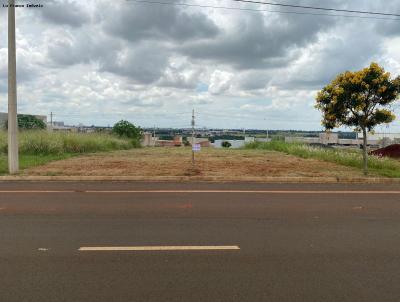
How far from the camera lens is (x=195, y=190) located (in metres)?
10.7

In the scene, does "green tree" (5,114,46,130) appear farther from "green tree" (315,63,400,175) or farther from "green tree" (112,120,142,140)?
"green tree" (315,63,400,175)

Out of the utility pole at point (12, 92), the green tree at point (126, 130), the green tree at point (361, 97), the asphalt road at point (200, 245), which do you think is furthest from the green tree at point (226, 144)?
the asphalt road at point (200, 245)

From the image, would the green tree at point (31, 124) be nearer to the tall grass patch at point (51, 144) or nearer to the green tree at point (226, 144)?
the tall grass patch at point (51, 144)

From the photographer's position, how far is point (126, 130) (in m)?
40.9

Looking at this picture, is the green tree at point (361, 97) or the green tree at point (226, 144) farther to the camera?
the green tree at point (226, 144)

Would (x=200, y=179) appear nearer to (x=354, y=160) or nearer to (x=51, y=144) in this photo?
(x=354, y=160)

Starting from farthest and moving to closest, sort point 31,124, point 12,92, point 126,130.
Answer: point 31,124 → point 126,130 → point 12,92

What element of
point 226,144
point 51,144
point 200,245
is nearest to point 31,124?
point 51,144

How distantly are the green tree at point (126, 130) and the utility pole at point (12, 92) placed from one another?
27.0 m

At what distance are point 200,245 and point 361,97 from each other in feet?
34.0

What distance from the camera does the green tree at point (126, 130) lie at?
133ft

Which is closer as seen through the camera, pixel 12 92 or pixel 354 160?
pixel 12 92

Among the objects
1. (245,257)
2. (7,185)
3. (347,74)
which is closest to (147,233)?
(245,257)

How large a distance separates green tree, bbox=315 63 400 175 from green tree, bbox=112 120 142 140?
2907cm
